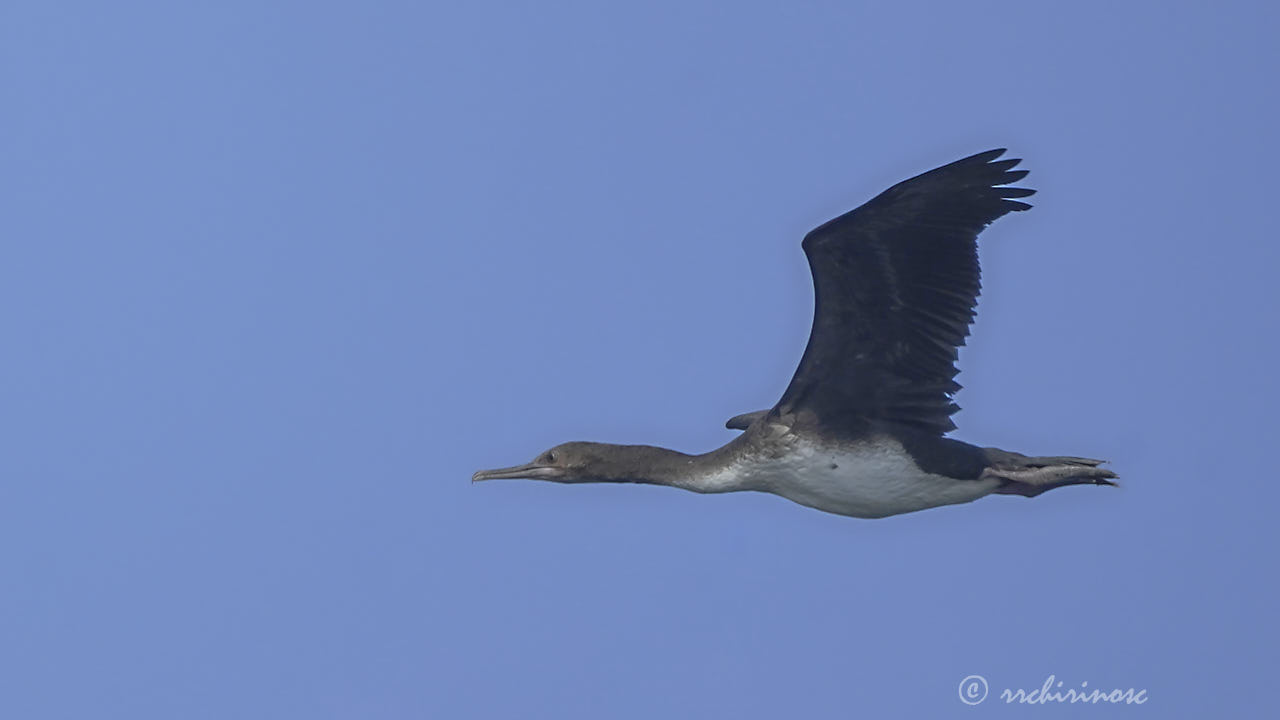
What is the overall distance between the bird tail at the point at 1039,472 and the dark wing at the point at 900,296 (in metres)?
0.59

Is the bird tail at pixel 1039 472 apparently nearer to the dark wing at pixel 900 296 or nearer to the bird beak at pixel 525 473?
the dark wing at pixel 900 296

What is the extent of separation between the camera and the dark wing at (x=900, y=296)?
1244 centimetres

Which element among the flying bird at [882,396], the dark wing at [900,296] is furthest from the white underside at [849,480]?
the dark wing at [900,296]

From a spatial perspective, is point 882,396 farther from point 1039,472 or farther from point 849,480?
point 1039,472

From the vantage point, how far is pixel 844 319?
509 inches

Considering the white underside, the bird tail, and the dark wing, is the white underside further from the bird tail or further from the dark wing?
the dark wing

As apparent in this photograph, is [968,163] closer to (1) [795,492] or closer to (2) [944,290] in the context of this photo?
(2) [944,290]

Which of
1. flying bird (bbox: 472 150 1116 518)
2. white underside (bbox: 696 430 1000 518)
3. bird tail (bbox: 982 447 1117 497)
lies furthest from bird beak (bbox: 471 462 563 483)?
bird tail (bbox: 982 447 1117 497)

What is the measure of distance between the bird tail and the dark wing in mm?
594

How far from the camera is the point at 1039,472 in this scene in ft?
45.0

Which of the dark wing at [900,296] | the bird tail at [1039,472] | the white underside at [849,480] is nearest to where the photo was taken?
the dark wing at [900,296]

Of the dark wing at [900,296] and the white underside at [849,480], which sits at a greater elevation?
the dark wing at [900,296]

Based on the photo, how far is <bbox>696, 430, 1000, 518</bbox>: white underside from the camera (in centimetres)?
1332

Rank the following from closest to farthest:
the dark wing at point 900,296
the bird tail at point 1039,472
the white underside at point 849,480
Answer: the dark wing at point 900,296
the white underside at point 849,480
the bird tail at point 1039,472
